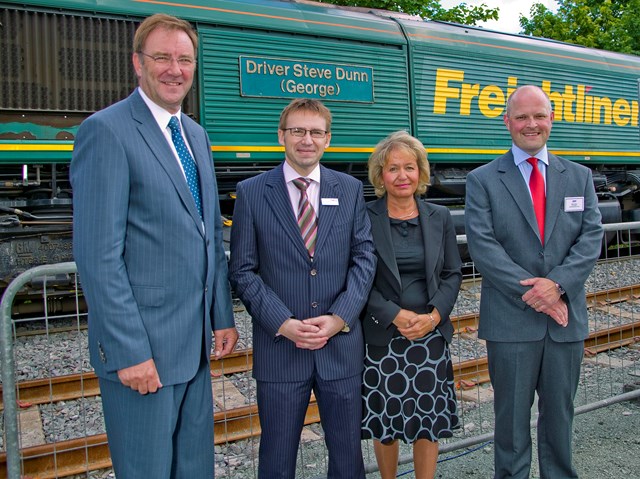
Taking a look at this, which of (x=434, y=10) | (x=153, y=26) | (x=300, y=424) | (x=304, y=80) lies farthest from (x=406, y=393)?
(x=434, y=10)

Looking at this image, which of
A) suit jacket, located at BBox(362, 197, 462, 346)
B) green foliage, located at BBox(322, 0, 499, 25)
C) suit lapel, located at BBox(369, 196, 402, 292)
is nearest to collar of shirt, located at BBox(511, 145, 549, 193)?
suit jacket, located at BBox(362, 197, 462, 346)

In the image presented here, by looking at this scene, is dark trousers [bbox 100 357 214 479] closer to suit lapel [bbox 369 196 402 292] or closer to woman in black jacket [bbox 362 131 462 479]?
woman in black jacket [bbox 362 131 462 479]

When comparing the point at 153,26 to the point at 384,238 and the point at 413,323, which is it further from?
the point at 413,323

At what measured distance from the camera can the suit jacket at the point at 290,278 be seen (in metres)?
2.54

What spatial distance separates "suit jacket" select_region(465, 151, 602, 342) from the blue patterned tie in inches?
51.1

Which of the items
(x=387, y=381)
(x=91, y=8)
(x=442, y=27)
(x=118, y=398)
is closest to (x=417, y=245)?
(x=387, y=381)

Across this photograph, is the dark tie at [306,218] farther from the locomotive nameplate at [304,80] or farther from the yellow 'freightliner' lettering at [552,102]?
the yellow 'freightliner' lettering at [552,102]

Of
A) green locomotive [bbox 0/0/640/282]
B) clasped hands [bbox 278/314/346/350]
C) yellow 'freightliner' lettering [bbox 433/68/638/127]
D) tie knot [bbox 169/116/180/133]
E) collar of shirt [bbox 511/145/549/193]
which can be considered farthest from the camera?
yellow 'freightliner' lettering [bbox 433/68/638/127]

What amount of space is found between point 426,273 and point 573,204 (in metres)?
0.75

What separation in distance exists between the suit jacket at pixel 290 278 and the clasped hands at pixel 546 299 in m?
0.70

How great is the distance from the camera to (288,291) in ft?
8.39

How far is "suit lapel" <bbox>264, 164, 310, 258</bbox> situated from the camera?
256 cm

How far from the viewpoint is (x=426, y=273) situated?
279 cm

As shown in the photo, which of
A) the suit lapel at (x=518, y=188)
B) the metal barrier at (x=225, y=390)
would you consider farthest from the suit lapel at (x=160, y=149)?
the suit lapel at (x=518, y=188)
